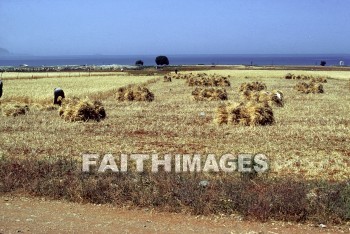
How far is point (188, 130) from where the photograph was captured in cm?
1923

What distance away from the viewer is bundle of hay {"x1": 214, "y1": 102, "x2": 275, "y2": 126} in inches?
820

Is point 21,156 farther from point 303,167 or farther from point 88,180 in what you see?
point 303,167

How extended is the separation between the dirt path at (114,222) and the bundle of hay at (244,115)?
12.4 metres

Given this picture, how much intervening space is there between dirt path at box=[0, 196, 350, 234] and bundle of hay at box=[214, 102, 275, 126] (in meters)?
12.4

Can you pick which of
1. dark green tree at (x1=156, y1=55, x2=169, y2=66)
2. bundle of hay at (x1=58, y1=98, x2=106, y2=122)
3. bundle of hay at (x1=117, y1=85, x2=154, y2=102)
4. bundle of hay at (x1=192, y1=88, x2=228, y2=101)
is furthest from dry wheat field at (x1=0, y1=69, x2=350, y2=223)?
dark green tree at (x1=156, y1=55, x2=169, y2=66)

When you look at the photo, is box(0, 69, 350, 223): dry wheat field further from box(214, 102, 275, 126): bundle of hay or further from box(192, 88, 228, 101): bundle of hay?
box(192, 88, 228, 101): bundle of hay

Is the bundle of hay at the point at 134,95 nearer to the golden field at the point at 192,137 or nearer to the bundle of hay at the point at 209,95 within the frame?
the bundle of hay at the point at 209,95

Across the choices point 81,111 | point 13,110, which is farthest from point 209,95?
point 13,110

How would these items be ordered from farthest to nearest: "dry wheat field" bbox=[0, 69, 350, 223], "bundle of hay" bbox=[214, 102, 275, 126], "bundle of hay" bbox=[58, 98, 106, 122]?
1. "bundle of hay" bbox=[58, 98, 106, 122]
2. "bundle of hay" bbox=[214, 102, 275, 126]
3. "dry wheat field" bbox=[0, 69, 350, 223]

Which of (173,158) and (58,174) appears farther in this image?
(173,158)

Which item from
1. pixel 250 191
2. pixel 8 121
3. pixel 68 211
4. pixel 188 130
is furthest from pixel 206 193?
pixel 8 121

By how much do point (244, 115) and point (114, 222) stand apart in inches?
537

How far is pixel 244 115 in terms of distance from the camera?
2119cm

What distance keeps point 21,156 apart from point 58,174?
3767 mm
